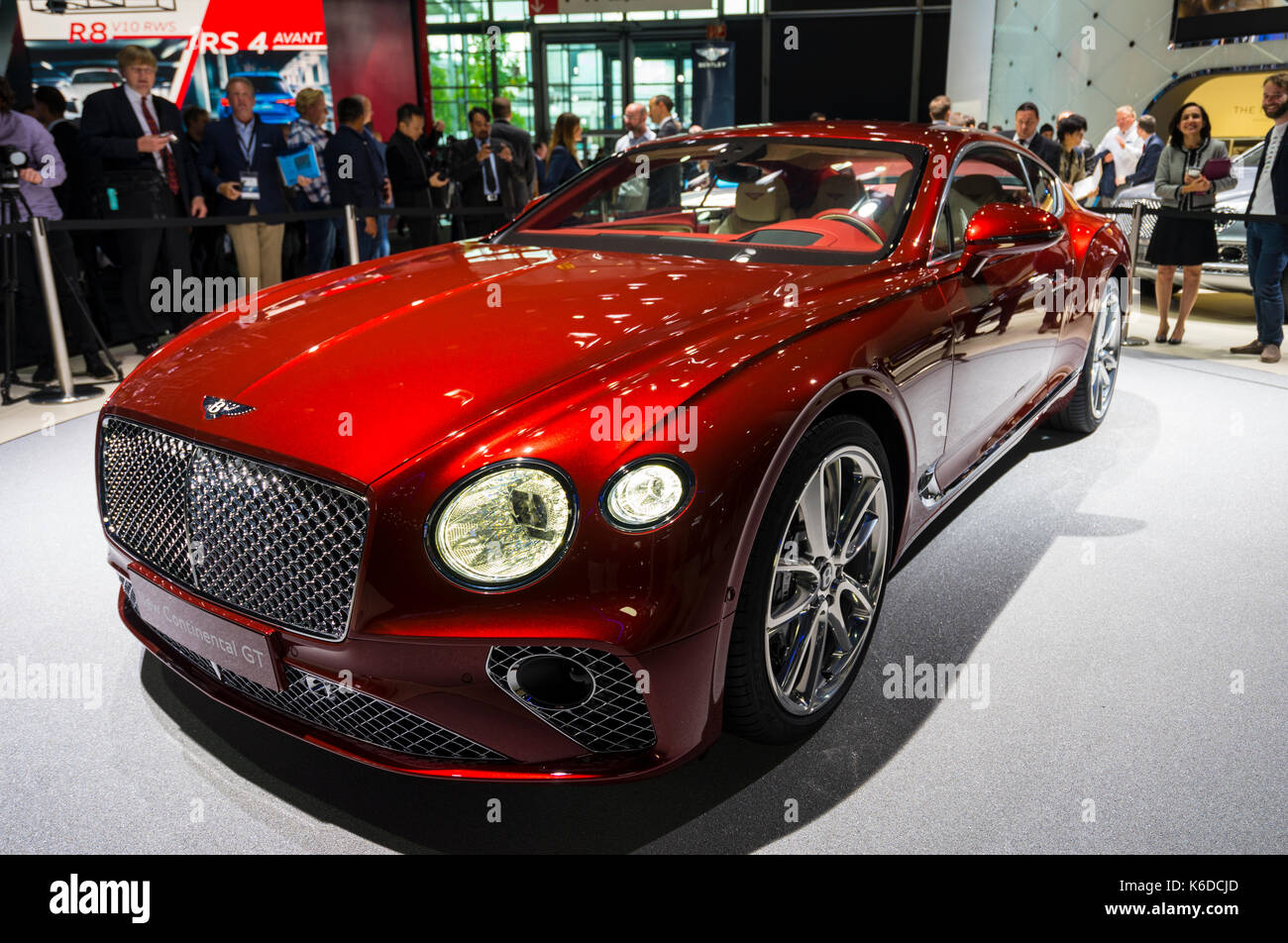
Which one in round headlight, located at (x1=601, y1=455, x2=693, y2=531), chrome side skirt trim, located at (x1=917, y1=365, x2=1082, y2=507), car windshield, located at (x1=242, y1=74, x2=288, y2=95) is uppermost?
car windshield, located at (x1=242, y1=74, x2=288, y2=95)

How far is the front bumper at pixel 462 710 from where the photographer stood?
1.53 meters

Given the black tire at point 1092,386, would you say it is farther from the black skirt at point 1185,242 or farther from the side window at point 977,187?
the black skirt at point 1185,242

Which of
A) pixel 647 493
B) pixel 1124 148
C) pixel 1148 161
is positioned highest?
pixel 1124 148

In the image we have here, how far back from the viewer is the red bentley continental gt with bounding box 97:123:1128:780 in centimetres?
151

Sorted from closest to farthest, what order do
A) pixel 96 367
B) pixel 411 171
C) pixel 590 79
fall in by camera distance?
1. pixel 96 367
2. pixel 411 171
3. pixel 590 79

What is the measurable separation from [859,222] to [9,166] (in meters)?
4.42

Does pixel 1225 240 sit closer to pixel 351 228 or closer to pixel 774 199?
pixel 774 199

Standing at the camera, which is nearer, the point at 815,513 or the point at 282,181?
the point at 815,513

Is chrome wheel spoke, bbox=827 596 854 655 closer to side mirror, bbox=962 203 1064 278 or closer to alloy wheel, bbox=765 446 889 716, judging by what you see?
alloy wheel, bbox=765 446 889 716

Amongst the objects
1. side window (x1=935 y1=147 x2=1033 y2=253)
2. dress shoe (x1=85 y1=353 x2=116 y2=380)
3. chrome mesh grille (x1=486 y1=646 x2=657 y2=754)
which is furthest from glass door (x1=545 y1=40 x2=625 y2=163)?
chrome mesh grille (x1=486 y1=646 x2=657 y2=754)

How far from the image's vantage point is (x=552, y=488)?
4.98ft

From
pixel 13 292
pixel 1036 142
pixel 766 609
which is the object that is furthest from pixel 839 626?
pixel 1036 142

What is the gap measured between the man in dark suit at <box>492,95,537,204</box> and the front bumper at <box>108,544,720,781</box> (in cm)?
700

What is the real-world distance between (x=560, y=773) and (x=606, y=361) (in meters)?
0.72
